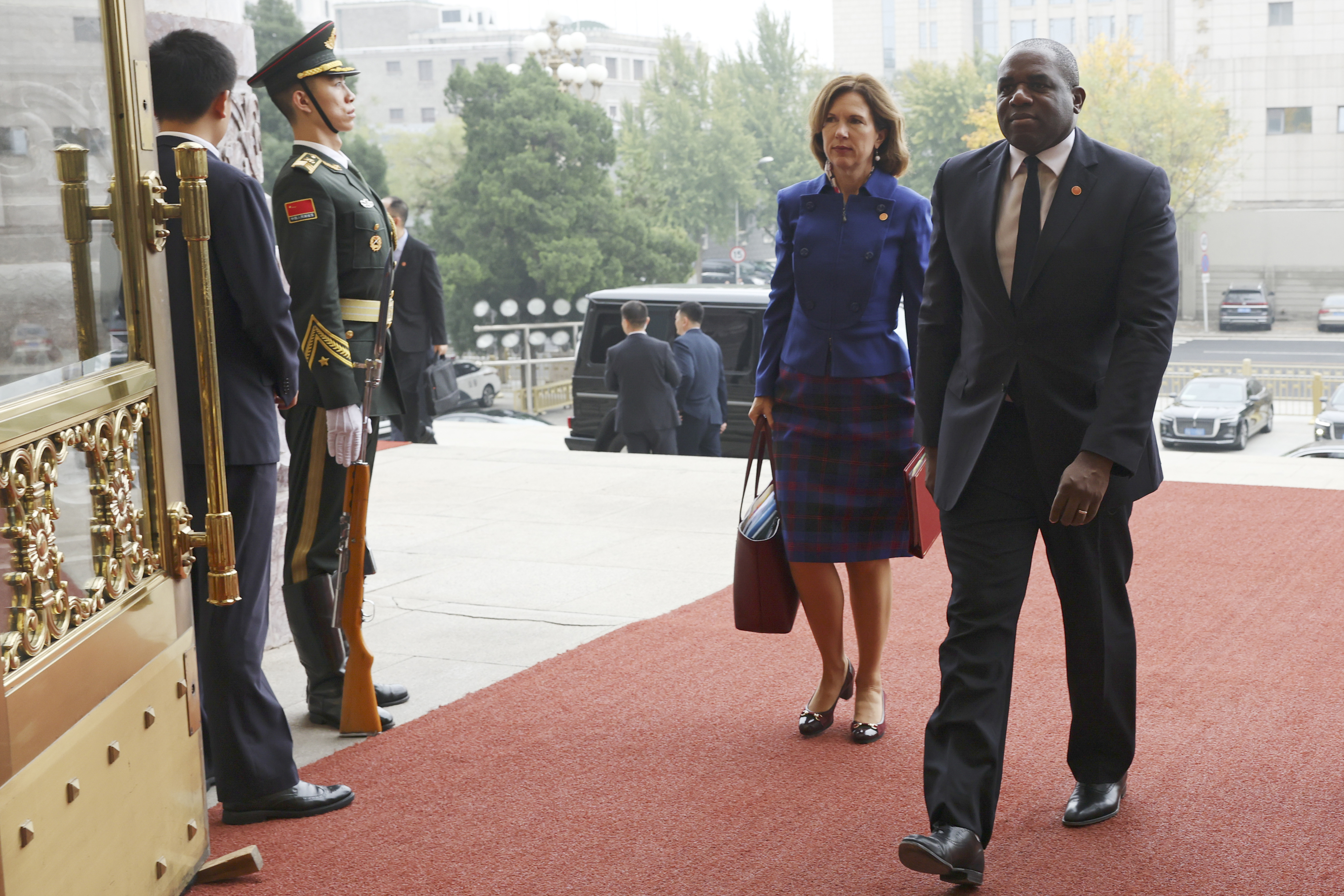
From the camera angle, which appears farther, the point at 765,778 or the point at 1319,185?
the point at 1319,185

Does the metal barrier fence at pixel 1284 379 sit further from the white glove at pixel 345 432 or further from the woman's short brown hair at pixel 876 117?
the white glove at pixel 345 432

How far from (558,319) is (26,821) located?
3215 centimetres

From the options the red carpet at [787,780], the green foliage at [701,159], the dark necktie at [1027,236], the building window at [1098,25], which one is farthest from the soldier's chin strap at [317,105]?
the building window at [1098,25]

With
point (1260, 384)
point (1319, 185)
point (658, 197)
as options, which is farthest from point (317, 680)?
point (1319, 185)

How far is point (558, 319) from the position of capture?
33.9m

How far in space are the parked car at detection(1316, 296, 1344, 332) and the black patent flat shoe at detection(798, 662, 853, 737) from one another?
135 feet

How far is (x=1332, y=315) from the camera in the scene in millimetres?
40312

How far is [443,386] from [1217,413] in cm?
1243

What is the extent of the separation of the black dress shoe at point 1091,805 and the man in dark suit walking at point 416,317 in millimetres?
7343

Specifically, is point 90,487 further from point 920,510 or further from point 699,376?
point 699,376

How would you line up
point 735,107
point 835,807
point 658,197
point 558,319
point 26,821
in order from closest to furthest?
point 26,821 < point 835,807 < point 558,319 < point 658,197 < point 735,107

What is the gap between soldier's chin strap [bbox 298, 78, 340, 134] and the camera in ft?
12.5

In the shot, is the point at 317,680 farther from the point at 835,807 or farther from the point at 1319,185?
the point at 1319,185

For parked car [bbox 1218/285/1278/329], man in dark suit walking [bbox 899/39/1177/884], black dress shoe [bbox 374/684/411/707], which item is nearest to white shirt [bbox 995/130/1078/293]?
man in dark suit walking [bbox 899/39/1177/884]
